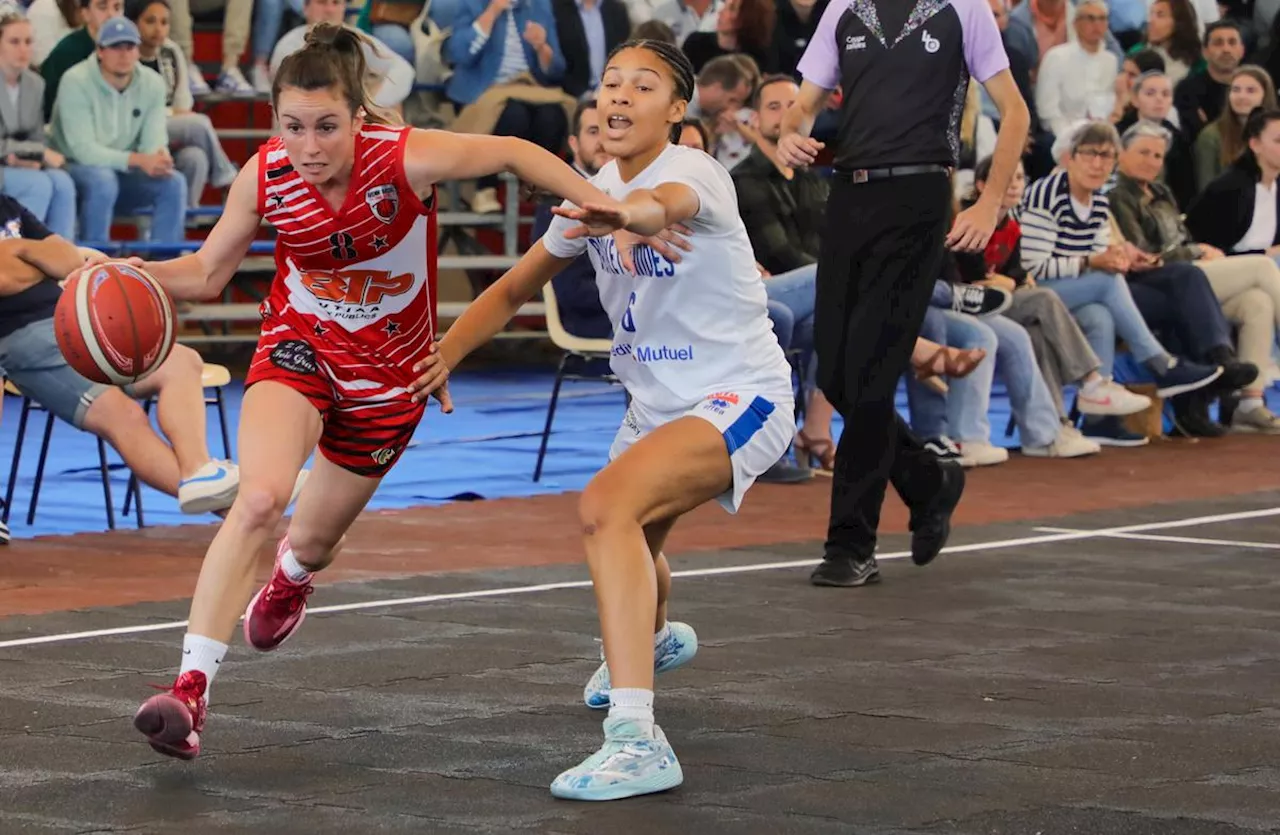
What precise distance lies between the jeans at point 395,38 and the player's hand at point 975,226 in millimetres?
7725

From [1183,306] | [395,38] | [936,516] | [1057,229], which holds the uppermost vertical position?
[395,38]

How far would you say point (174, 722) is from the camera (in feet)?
15.1

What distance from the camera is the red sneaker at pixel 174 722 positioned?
15.1 ft

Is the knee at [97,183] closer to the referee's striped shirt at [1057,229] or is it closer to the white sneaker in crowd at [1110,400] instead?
the referee's striped shirt at [1057,229]

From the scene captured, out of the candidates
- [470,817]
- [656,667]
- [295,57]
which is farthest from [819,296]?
[470,817]

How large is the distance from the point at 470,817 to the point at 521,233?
39.6 feet

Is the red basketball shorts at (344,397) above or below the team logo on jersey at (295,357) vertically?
below

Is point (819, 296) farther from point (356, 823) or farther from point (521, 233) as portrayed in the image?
point (521, 233)

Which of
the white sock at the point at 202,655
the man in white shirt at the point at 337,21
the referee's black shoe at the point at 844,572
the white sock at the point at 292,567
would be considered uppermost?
the man in white shirt at the point at 337,21

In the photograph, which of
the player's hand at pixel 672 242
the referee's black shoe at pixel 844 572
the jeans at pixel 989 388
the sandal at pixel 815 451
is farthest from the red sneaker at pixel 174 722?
the jeans at pixel 989 388

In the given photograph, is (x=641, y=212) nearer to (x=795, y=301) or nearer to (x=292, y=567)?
(x=292, y=567)

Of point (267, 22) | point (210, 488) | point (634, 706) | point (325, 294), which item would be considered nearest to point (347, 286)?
point (325, 294)

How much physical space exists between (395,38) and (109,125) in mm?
2356

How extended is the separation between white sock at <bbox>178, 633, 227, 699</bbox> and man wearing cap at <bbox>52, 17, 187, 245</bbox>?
325 inches
